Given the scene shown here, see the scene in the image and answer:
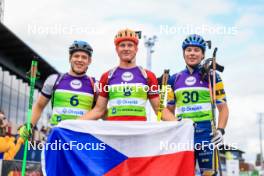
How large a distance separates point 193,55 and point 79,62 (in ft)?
5.93

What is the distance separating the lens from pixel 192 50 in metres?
7.07

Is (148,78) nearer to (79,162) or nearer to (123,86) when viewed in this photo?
(123,86)

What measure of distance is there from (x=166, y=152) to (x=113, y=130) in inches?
30.0

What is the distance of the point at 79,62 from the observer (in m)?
7.48

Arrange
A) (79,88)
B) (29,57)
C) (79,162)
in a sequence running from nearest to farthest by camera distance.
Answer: (79,162)
(79,88)
(29,57)

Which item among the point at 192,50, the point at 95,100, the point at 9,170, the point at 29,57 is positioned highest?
the point at 29,57

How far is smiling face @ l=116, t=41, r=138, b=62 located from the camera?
699 cm

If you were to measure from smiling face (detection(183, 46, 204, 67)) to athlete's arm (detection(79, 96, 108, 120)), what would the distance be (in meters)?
1.39

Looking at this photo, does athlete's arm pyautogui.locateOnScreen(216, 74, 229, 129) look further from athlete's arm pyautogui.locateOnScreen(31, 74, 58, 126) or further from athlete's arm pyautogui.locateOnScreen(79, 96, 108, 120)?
athlete's arm pyautogui.locateOnScreen(31, 74, 58, 126)

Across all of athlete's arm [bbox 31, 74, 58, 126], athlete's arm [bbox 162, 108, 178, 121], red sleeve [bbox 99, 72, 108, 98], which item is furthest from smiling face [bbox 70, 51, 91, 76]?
athlete's arm [bbox 162, 108, 178, 121]

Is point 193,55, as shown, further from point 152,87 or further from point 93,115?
point 93,115

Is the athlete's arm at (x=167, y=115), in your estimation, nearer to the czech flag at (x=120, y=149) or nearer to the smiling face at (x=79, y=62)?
the czech flag at (x=120, y=149)

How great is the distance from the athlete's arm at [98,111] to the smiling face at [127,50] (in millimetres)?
685

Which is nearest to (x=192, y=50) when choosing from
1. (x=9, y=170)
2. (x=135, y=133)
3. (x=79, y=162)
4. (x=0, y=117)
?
(x=135, y=133)
